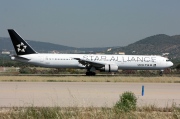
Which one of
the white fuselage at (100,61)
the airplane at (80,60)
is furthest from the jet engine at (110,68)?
the white fuselage at (100,61)

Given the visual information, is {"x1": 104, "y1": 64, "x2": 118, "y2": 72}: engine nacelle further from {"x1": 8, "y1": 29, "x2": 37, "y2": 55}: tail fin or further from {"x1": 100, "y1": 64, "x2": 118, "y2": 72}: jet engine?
{"x1": 8, "y1": 29, "x2": 37, "y2": 55}: tail fin

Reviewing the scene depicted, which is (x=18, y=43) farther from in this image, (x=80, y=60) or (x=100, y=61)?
(x=100, y=61)

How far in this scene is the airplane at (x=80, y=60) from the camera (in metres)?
42.4

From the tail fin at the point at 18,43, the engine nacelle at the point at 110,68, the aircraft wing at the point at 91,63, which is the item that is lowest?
the engine nacelle at the point at 110,68

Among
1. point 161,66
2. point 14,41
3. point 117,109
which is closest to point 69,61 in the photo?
point 14,41

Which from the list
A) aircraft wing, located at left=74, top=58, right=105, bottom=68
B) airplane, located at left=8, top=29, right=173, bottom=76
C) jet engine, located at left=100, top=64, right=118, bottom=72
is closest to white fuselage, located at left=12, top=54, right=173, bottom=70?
airplane, located at left=8, top=29, right=173, bottom=76

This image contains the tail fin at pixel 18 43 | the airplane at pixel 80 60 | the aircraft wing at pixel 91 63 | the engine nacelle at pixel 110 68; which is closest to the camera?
the engine nacelle at pixel 110 68

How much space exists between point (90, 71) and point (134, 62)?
5.23 metres

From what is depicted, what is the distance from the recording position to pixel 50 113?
10.3m

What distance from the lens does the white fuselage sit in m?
43.0

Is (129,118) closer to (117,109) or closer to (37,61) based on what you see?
(117,109)

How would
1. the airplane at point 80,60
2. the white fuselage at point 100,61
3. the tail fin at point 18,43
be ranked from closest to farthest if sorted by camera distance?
the airplane at point 80,60
the tail fin at point 18,43
the white fuselage at point 100,61

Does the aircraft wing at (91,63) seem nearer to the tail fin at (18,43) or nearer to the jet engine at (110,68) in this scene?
the jet engine at (110,68)

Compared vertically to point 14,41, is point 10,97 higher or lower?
lower
